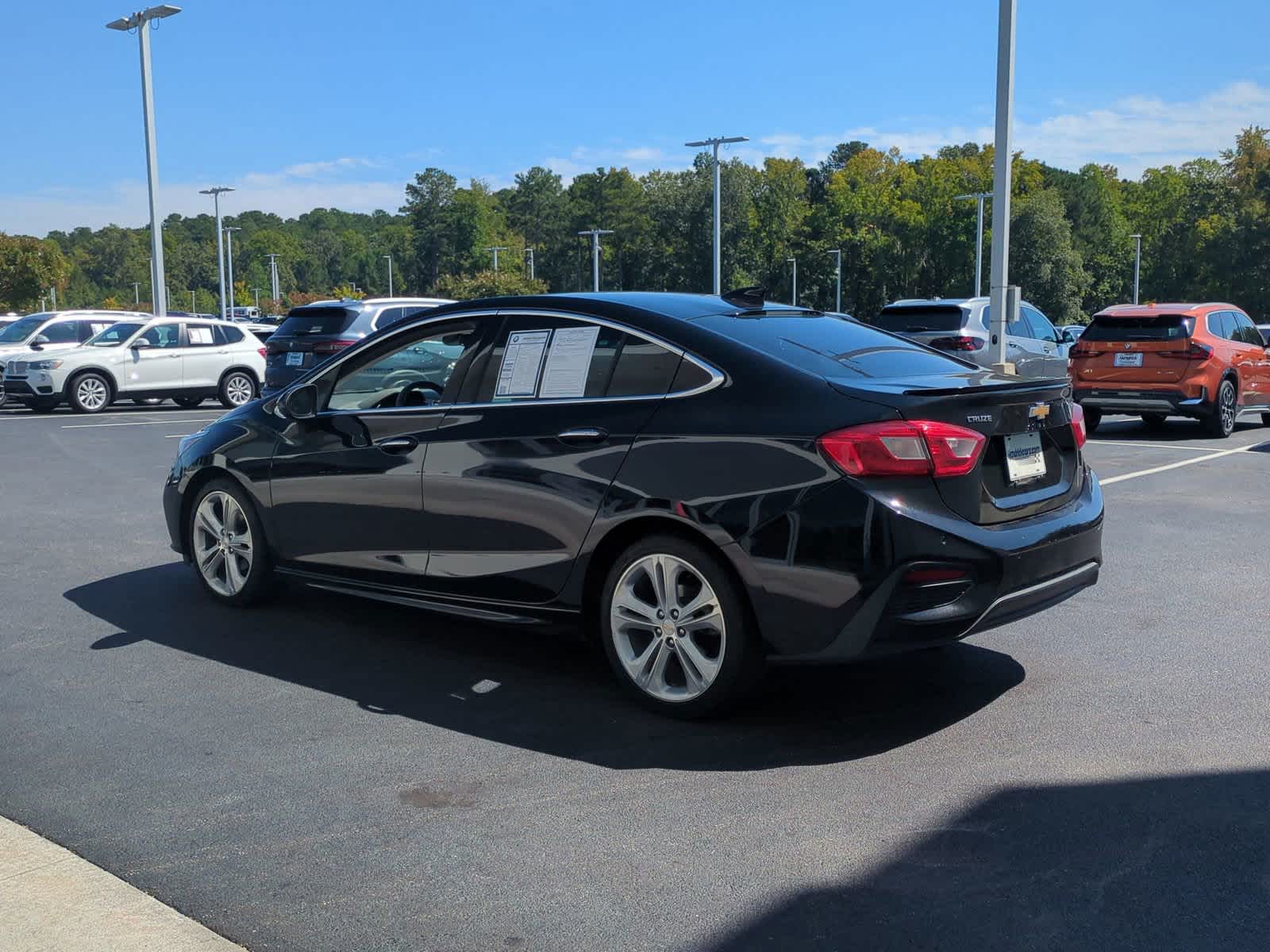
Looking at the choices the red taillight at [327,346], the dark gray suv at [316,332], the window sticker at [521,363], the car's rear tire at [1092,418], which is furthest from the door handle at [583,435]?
the red taillight at [327,346]

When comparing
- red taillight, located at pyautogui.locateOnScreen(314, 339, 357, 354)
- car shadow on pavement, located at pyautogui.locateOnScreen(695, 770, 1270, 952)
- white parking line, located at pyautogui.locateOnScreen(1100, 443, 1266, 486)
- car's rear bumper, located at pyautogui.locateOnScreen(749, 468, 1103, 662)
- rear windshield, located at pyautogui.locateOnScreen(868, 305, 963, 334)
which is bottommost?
white parking line, located at pyautogui.locateOnScreen(1100, 443, 1266, 486)

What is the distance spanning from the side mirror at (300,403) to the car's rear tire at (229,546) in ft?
1.60

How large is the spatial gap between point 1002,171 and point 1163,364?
3700 mm

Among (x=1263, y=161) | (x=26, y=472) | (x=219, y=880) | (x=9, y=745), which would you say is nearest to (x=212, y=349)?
(x=26, y=472)

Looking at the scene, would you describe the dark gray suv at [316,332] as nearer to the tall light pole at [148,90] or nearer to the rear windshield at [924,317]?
the rear windshield at [924,317]

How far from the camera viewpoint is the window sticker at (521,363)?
531cm

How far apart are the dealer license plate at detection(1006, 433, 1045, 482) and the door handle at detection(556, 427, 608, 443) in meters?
1.47

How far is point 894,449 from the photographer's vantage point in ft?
14.3

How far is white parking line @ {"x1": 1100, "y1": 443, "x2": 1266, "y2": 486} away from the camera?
1171cm

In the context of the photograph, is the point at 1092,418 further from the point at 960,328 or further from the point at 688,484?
the point at 688,484

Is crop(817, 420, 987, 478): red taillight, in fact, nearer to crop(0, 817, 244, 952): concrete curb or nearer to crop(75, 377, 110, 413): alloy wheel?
crop(0, 817, 244, 952): concrete curb

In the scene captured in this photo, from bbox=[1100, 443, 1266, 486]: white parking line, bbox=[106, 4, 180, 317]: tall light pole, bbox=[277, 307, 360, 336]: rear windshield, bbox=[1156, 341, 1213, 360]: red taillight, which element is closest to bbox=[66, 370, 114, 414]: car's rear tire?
bbox=[277, 307, 360, 336]: rear windshield

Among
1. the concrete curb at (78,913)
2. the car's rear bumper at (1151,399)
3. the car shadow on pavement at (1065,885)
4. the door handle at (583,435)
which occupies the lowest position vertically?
the car shadow on pavement at (1065,885)

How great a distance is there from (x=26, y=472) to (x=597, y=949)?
11173 mm
